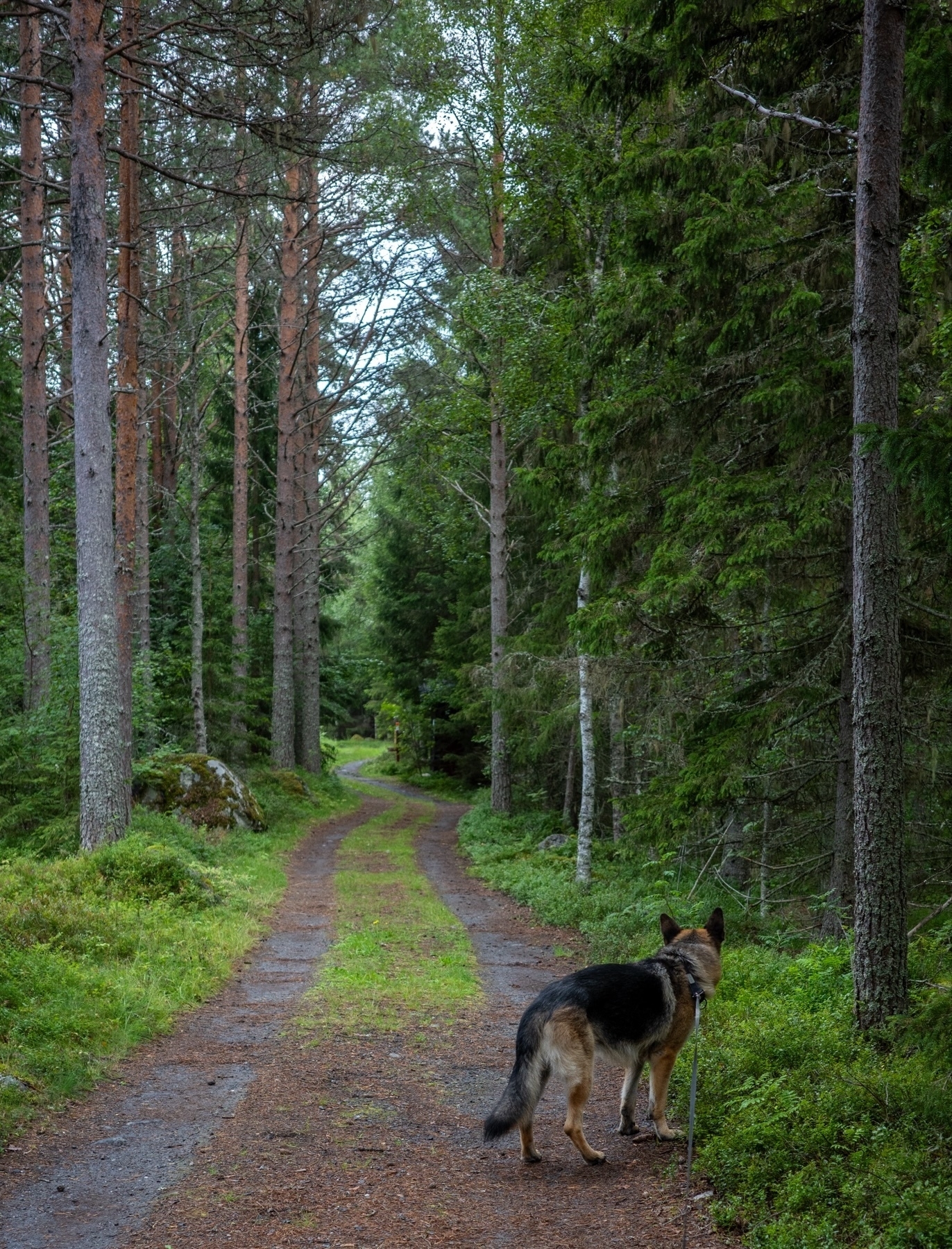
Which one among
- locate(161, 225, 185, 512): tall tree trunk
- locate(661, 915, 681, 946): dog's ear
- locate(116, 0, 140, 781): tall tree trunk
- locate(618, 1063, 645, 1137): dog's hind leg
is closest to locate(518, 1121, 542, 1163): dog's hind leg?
locate(618, 1063, 645, 1137): dog's hind leg

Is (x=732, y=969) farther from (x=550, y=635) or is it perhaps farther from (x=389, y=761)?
(x=389, y=761)

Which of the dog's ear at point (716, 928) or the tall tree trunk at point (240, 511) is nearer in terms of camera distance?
the dog's ear at point (716, 928)

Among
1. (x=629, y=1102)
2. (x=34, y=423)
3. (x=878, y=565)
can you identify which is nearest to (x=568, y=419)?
(x=34, y=423)

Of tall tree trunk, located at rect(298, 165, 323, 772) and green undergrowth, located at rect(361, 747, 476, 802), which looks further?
green undergrowth, located at rect(361, 747, 476, 802)

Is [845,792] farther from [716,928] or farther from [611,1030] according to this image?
[611,1030]

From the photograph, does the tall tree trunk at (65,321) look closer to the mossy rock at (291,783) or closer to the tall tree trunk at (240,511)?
the tall tree trunk at (240,511)

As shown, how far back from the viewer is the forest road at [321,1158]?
475 centimetres

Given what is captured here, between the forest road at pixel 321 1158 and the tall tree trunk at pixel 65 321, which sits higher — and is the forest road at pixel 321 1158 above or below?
below

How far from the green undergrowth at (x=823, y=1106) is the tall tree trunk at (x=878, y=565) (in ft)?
1.21

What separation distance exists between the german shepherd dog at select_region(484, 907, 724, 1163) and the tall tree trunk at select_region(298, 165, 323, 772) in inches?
898

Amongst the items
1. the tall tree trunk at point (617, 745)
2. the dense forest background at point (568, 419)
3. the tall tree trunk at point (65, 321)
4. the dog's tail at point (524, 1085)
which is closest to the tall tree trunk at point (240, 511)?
the dense forest background at point (568, 419)

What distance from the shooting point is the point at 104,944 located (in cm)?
952

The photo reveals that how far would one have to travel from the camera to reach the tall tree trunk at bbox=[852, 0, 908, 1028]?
6.01 m

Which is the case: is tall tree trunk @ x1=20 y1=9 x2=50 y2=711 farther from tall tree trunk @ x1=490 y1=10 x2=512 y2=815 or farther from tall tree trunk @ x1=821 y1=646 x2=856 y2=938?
tall tree trunk @ x1=821 y1=646 x2=856 y2=938
